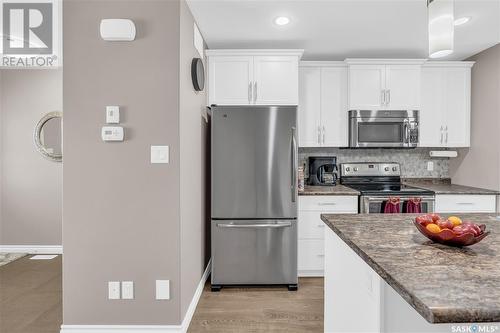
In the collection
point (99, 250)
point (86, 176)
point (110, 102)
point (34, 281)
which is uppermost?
point (110, 102)

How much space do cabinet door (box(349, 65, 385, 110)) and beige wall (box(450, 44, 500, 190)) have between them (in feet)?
3.44

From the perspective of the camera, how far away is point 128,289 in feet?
7.22

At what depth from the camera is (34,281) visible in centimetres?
326

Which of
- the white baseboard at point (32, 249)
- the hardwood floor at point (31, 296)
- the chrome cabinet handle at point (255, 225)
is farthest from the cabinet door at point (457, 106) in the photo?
the white baseboard at point (32, 249)

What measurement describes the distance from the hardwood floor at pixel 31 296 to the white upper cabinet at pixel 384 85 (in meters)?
3.44

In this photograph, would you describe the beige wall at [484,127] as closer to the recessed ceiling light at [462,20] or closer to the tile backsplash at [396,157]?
the tile backsplash at [396,157]

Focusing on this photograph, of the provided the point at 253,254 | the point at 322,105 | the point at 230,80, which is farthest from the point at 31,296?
the point at 322,105

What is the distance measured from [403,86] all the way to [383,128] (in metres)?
0.50

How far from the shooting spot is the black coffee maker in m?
3.75

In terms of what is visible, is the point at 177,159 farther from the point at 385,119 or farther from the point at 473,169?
the point at 473,169

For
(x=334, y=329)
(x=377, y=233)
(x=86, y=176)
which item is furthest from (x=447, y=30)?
(x=86, y=176)

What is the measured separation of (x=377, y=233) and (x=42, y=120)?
14.4ft

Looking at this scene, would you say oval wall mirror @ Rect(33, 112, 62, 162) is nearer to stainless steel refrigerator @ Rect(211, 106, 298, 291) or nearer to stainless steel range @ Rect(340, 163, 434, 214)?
stainless steel refrigerator @ Rect(211, 106, 298, 291)

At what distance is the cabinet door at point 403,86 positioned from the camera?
3488 mm
